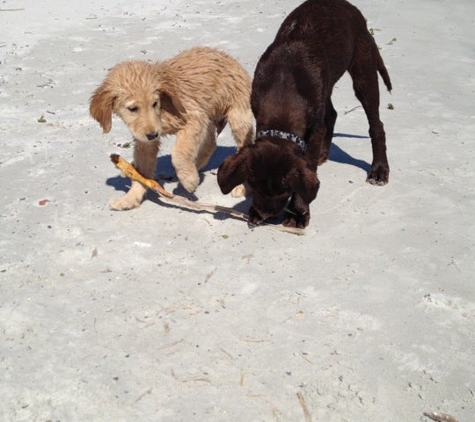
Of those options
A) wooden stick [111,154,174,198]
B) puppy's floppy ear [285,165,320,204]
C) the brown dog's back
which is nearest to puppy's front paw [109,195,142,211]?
wooden stick [111,154,174,198]

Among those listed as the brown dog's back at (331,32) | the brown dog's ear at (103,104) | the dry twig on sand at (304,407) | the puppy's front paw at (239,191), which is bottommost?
the puppy's front paw at (239,191)

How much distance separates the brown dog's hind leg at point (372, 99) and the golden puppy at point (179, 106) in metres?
1.02

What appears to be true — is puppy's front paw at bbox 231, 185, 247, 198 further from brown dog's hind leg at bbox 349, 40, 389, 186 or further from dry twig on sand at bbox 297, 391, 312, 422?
dry twig on sand at bbox 297, 391, 312, 422

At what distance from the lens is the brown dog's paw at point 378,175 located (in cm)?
539

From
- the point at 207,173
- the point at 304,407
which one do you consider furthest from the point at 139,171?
the point at 304,407

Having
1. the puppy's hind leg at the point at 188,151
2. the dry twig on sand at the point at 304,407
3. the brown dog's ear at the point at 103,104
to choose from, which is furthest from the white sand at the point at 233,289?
the brown dog's ear at the point at 103,104

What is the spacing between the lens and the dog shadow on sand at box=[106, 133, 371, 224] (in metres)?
5.10

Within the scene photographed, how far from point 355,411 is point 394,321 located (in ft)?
2.57

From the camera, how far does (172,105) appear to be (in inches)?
188

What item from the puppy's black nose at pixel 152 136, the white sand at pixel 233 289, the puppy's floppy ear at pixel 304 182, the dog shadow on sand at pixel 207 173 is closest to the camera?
the white sand at pixel 233 289

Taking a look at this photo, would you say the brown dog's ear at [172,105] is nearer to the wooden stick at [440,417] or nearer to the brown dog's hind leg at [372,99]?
the brown dog's hind leg at [372,99]

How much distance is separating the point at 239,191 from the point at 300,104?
998 millimetres

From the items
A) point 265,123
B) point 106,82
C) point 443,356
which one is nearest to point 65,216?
point 106,82

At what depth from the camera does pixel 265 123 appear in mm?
4539
